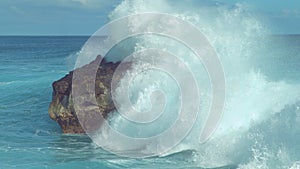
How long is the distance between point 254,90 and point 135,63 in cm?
370

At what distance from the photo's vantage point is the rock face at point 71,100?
42.3 ft

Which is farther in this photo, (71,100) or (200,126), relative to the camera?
(71,100)

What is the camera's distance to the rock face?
1289 cm

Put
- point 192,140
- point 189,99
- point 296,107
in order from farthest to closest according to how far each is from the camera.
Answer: point 189,99 → point 192,140 → point 296,107

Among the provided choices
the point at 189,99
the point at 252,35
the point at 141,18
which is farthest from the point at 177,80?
the point at 252,35

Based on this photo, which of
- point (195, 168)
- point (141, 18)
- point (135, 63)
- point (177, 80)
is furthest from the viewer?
point (141, 18)

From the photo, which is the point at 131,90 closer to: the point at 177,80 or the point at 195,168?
the point at 177,80

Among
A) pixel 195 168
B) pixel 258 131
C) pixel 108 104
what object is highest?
pixel 108 104

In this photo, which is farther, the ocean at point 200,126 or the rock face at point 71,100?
the rock face at point 71,100

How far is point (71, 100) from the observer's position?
42.5 ft

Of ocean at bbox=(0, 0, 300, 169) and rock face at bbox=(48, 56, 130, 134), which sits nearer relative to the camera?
ocean at bbox=(0, 0, 300, 169)

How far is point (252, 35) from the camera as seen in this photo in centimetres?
1528

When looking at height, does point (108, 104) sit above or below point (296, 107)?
above

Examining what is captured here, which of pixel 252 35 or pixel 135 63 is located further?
pixel 252 35
